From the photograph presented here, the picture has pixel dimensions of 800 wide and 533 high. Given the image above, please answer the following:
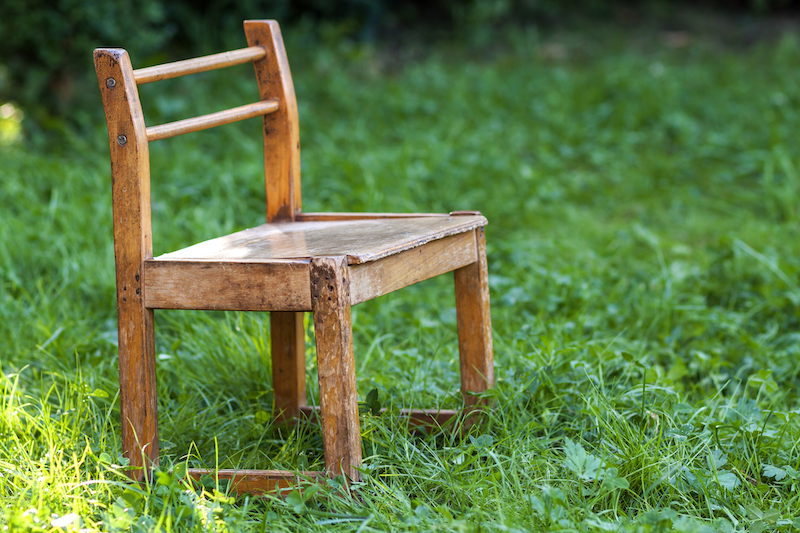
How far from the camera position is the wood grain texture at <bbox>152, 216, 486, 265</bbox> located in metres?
1.40

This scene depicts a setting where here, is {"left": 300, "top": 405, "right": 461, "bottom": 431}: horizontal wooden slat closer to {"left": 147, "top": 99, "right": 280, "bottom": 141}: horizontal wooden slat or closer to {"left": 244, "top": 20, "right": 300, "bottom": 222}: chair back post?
{"left": 244, "top": 20, "right": 300, "bottom": 222}: chair back post

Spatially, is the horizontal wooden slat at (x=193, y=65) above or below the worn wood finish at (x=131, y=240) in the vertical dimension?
above

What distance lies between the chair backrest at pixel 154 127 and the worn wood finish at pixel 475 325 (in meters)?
0.47

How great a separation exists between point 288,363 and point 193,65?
2.35 feet

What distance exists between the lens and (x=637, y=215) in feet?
12.2

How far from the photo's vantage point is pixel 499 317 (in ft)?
8.21

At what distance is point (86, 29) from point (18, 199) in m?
1.23

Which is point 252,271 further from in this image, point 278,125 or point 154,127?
point 278,125

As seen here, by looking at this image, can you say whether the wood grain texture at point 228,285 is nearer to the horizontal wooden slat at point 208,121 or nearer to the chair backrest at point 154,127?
the chair backrest at point 154,127

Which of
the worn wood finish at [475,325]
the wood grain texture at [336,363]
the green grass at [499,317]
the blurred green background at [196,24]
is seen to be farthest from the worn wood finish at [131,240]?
the blurred green background at [196,24]

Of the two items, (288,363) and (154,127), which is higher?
(154,127)

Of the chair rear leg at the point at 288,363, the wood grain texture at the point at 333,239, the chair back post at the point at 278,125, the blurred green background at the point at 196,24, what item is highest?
the blurred green background at the point at 196,24

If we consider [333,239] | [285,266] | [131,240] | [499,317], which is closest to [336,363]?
[285,266]

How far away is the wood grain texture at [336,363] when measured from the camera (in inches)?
51.4
